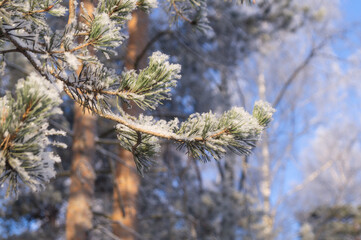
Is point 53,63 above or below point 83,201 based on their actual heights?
below

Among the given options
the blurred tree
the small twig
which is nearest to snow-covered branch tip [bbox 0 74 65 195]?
the small twig

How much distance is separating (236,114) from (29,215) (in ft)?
23.0

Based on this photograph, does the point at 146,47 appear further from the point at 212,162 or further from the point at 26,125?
the point at 212,162

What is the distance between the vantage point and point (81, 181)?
394 centimetres

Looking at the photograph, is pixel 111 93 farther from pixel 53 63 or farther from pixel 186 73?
pixel 186 73

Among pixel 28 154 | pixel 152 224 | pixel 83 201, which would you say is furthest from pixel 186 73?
pixel 28 154

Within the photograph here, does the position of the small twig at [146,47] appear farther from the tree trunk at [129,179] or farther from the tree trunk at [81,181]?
the tree trunk at [81,181]

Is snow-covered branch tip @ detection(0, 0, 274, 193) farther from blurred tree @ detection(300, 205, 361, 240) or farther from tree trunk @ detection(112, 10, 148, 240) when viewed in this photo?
blurred tree @ detection(300, 205, 361, 240)

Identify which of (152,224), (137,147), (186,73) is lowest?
(137,147)

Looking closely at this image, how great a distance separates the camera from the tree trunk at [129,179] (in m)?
4.05

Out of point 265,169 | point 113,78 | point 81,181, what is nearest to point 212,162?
point 265,169

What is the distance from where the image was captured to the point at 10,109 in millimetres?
1101

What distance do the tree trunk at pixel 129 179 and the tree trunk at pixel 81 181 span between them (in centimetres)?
30

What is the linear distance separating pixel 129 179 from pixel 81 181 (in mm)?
589
